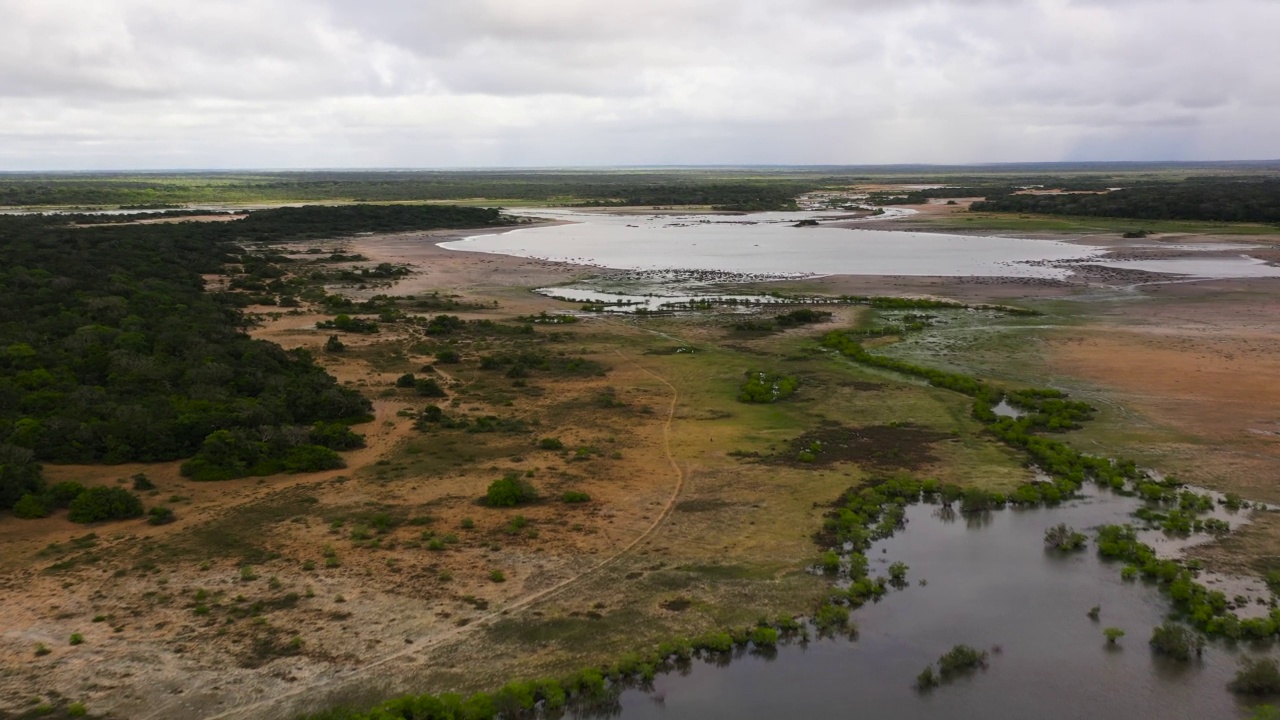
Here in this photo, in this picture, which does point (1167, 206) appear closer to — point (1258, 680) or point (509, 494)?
point (1258, 680)

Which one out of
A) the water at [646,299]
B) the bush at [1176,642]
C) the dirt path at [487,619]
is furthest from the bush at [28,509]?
the water at [646,299]

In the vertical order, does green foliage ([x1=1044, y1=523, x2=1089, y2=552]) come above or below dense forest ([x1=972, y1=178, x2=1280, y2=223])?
below

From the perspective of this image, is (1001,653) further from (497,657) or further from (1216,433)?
(1216,433)

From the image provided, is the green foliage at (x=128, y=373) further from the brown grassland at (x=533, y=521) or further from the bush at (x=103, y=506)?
the bush at (x=103, y=506)

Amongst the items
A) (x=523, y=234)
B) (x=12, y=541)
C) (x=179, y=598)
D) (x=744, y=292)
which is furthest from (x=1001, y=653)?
(x=523, y=234)

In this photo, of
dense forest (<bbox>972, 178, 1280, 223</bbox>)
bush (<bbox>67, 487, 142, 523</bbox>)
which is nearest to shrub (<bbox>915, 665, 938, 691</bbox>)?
bush (<bbox>67, 487, 142, 523</bbox>)

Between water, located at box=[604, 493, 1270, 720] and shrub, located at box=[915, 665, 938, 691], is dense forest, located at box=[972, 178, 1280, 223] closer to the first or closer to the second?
water, located at box=[604, 493, 1270, 720]

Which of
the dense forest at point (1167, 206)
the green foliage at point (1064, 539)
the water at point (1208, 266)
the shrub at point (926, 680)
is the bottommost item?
the shrub at point (926, 680)
